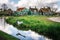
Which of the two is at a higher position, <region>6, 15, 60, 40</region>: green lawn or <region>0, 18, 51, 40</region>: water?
<region>6, 15, 60, 40</region>: green lawn

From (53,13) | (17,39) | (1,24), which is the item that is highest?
(53,13)

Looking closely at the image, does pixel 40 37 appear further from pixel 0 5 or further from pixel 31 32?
pixel 0 5

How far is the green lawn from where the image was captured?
5.77 ft

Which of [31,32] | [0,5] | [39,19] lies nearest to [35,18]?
[39,19]

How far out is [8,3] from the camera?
184 cm

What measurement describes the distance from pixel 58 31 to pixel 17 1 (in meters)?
0.53

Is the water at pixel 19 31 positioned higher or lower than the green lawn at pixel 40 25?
lower

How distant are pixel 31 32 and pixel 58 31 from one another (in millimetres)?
274

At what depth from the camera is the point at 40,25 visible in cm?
180

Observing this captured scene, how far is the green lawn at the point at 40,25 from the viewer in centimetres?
176

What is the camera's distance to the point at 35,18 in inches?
71.6

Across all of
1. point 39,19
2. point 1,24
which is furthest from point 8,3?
point 39,19

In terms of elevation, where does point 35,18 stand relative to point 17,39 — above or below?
above

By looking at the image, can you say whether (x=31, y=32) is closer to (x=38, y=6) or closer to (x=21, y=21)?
(x=21, y=21)
